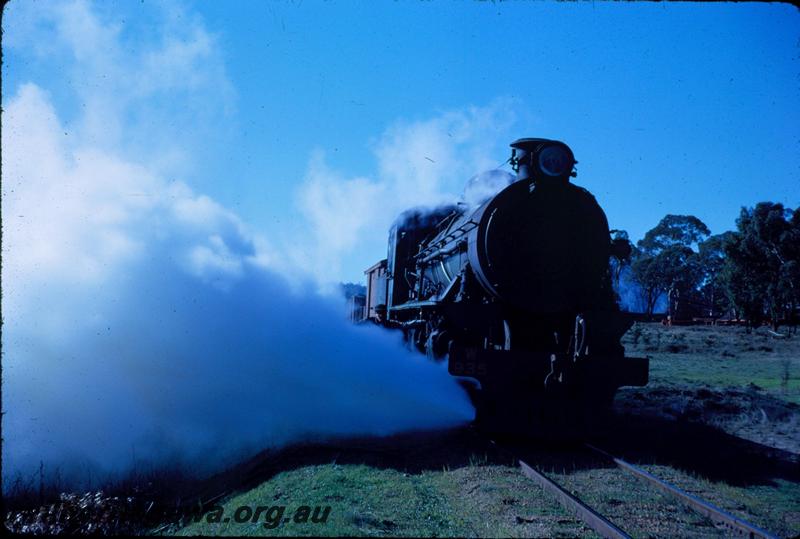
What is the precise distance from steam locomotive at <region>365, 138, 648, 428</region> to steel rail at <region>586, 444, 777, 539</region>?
1.47 m

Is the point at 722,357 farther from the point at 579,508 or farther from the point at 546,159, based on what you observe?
the point at 579,508

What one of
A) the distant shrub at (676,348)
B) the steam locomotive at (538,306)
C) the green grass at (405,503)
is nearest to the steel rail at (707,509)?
the green grass at (405,503)

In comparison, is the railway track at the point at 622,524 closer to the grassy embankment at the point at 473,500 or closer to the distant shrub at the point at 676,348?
the grassy embankment at the point at 473,500

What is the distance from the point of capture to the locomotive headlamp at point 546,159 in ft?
28.2

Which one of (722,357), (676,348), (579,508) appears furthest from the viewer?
(676,348)

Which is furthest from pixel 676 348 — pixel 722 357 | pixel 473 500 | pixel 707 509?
pixel 473 500

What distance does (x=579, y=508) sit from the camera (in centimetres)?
545

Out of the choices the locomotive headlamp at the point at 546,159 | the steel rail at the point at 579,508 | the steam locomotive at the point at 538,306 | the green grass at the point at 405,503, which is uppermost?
the locomotive headlamp at the point at 546,159

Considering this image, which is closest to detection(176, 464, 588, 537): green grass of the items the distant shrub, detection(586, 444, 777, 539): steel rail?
detection(586, 444, 777, 539): steel rail

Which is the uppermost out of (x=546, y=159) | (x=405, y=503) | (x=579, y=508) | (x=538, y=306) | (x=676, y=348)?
(x=546, y=159)

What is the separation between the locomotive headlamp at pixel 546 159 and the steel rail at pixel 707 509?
4147mm

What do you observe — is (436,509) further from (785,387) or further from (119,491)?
(785,387)

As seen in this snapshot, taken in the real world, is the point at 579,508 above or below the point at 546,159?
below

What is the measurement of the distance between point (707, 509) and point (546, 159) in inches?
200
